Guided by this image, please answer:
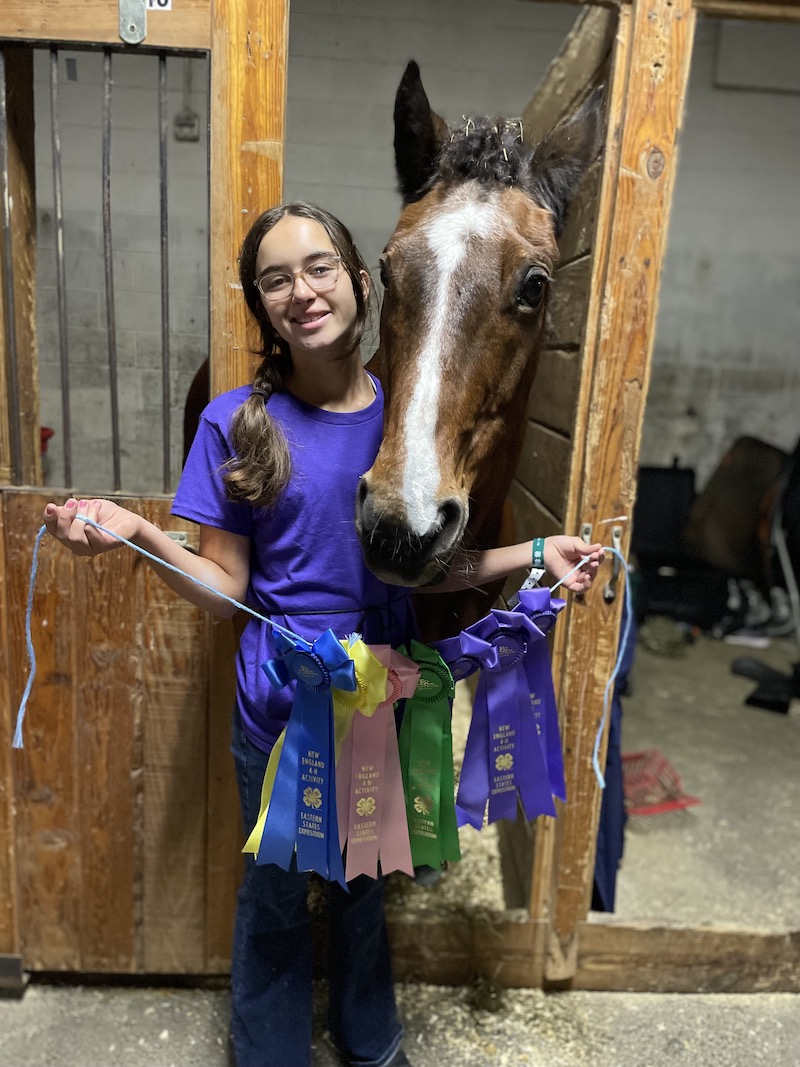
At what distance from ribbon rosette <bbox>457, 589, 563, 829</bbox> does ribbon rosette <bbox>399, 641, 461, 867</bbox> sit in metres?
0.04

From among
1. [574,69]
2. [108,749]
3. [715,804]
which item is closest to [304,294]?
[108,749]

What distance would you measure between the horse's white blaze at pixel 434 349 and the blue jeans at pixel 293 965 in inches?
24.4

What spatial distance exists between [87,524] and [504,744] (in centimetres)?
85

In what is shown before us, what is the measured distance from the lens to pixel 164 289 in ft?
4.91

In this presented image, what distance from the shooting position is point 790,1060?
1724mm

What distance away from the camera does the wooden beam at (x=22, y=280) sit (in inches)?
57.5

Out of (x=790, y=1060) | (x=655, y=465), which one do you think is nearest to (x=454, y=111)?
(x=790, y=1060)

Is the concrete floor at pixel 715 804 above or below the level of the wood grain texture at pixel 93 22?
below

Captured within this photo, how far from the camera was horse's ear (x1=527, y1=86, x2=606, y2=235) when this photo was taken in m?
1.33

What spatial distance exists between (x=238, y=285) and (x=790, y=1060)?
7.28 ft

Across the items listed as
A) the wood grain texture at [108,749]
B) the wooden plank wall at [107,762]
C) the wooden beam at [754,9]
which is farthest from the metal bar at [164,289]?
the wooden beam at [754,9]

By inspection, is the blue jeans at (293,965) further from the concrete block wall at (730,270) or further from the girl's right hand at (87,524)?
the concrete block wall at (730,270)

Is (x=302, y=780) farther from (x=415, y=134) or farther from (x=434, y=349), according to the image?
(x=415, y=134)

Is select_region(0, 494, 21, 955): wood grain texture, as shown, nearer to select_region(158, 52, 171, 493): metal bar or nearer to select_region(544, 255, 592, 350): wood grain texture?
select_region(158, 52, 171, 493): metal bar
